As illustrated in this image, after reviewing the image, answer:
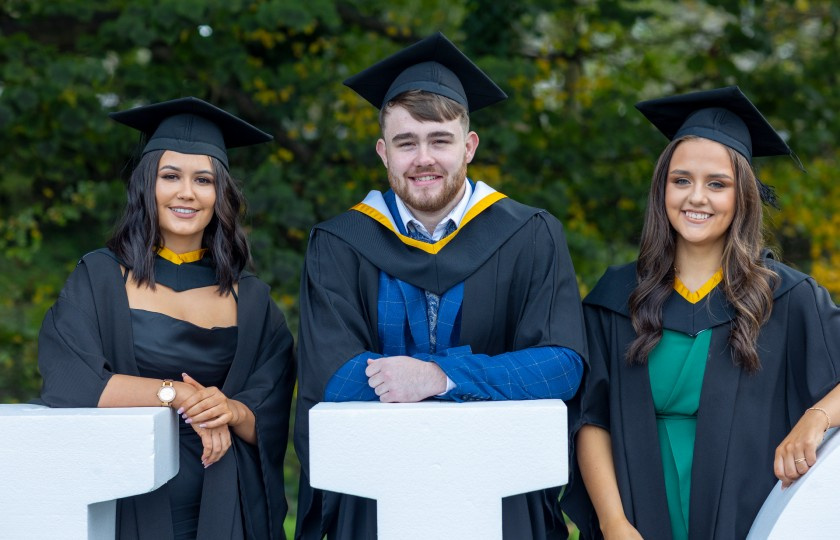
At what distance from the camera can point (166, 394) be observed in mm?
3043

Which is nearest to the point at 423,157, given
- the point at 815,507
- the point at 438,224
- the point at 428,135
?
the point at 428,135

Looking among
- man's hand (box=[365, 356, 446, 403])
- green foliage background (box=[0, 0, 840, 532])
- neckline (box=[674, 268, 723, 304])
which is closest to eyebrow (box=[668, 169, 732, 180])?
neckline (box=[674, 268, 723, 304])

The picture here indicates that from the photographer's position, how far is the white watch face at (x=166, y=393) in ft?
9.96

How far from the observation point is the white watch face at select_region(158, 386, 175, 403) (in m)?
3.04

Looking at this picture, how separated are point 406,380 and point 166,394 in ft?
2.40

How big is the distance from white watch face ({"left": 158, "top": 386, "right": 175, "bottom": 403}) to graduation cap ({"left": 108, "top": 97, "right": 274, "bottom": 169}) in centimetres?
85

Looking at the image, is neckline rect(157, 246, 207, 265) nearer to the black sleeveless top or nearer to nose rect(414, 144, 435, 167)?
the black sleeveless top

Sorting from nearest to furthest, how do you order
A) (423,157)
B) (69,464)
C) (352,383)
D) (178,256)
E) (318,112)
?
(69,464) → (352,383) → (423,157) → (178,256) → (318,112)

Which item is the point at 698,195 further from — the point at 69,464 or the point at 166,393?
the point at 69,464

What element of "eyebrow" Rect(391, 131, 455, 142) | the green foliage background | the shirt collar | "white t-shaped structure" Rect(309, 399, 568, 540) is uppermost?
the green foliage background

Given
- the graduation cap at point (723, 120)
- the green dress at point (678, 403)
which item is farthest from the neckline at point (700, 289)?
the graduation cap at point (723, 120)

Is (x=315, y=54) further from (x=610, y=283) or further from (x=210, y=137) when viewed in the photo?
(x=610, y=283)

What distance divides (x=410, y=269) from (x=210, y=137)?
34.5 inches

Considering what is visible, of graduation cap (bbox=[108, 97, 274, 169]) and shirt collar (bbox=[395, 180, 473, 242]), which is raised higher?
graduation cap (bbox=[108, 97, 274, 169])
